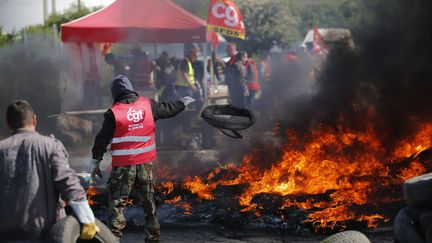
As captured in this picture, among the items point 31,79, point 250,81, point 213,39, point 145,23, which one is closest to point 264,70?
point 213,39

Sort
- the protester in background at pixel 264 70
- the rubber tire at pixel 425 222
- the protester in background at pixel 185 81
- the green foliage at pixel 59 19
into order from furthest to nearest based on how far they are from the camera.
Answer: the protester in background at pixel 264 70 < the green foliage at pixel 59 19 < the protester in background at pixel 185 81 < the rubber tire at pixel 425 222

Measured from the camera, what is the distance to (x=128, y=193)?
7.87 meters

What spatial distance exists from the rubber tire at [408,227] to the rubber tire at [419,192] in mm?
74

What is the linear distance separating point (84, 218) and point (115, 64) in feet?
49.2

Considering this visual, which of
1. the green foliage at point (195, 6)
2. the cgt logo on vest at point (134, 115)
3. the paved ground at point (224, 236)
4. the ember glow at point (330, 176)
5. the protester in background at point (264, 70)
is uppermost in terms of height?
the green foliage at point (195, 6)

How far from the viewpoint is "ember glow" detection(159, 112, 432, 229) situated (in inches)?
378

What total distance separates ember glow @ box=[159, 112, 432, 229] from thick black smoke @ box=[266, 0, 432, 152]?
46 centimetres

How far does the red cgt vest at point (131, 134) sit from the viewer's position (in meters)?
7.84

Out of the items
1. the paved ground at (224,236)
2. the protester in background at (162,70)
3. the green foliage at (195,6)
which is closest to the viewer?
the paved ground at (224,236)

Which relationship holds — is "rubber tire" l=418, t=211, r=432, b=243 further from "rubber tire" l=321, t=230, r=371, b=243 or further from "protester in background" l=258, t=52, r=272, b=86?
"protester in background" l=258, t=52, r=272, b=86

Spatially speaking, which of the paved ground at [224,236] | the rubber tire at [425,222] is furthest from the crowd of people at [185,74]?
the rubber tire at [425,222]

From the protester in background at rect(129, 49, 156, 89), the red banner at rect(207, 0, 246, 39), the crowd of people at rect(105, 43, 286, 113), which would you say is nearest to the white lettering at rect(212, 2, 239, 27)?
the red banner at rect(207, 0, 246, 39)

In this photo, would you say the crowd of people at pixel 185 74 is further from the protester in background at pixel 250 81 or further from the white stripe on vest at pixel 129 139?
the white stripe on vest at pixel 129 139

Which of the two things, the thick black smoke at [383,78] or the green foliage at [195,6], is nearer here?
the thick black smoke at [383,78]
